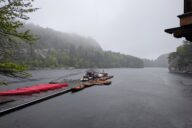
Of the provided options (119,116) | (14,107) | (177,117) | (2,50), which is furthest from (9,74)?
(177,117)

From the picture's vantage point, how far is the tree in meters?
15.4

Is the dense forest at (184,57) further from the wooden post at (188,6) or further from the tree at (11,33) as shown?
the wooden post at (188,6)

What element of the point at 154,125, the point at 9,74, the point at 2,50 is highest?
the point at 2,50

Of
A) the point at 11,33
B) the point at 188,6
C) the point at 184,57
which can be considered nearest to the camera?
the point at 188,6

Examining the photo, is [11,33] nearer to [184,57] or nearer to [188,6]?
[188,6]

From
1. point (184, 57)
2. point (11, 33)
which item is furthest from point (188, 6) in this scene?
point (184, 57)

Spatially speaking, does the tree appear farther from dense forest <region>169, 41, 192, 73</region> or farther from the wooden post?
dense forest <region>169, 41, 192, 73</region>

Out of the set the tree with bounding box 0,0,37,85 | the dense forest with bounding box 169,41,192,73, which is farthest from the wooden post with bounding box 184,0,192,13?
the dense forest with bounding box 169,41,192,73

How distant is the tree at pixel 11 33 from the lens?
15.4m

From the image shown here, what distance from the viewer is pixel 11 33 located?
1612 cm

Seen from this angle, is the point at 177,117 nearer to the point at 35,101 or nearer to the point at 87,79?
the point at 35,101

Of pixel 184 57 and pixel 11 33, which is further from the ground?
pixel 184 57

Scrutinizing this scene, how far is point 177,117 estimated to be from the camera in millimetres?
30719

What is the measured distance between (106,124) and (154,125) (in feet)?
19.6
